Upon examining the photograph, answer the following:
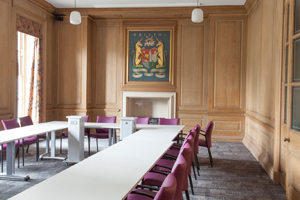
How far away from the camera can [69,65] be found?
8508 mm

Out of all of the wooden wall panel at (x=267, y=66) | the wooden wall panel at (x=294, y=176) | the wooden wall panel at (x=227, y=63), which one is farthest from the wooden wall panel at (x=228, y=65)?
the wooden wall panel at (x=294, y=176)

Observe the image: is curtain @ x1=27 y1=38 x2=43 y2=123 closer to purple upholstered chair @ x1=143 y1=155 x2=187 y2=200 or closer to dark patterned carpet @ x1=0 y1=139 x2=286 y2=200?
dark patterned carpet @ x1=0 y1=139 x2=286 y2=200

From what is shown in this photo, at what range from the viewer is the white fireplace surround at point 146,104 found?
8523 millimetres

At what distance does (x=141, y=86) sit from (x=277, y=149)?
479 cm

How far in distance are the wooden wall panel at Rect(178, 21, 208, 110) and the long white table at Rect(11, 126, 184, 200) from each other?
482 centimetres

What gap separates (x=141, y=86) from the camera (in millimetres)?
8594

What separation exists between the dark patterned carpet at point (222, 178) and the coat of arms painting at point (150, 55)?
2.89m

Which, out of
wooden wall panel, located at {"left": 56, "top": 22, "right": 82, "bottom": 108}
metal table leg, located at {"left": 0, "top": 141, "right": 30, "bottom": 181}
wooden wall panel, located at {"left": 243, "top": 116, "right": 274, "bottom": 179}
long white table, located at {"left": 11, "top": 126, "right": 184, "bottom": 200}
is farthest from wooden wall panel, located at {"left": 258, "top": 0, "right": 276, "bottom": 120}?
wooden wall panel, located at {"left": 56, "top": 22, "right": 82, "bottom": 108}

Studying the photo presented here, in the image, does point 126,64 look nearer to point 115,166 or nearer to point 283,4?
point 283,4

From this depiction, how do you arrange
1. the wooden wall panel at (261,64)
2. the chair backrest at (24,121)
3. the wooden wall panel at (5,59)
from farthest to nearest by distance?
the wooden wall panel at (5,59) < the chair backrest at (24,121) < the wooden wall panel at (261,64)

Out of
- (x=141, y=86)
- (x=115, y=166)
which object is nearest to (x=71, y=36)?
(x=141, y=86)

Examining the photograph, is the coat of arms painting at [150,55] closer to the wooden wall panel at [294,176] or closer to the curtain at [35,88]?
the curtain at [35,88]

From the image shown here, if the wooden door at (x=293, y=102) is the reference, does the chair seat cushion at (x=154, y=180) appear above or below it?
below

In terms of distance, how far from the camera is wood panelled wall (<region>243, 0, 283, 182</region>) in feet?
15.3
